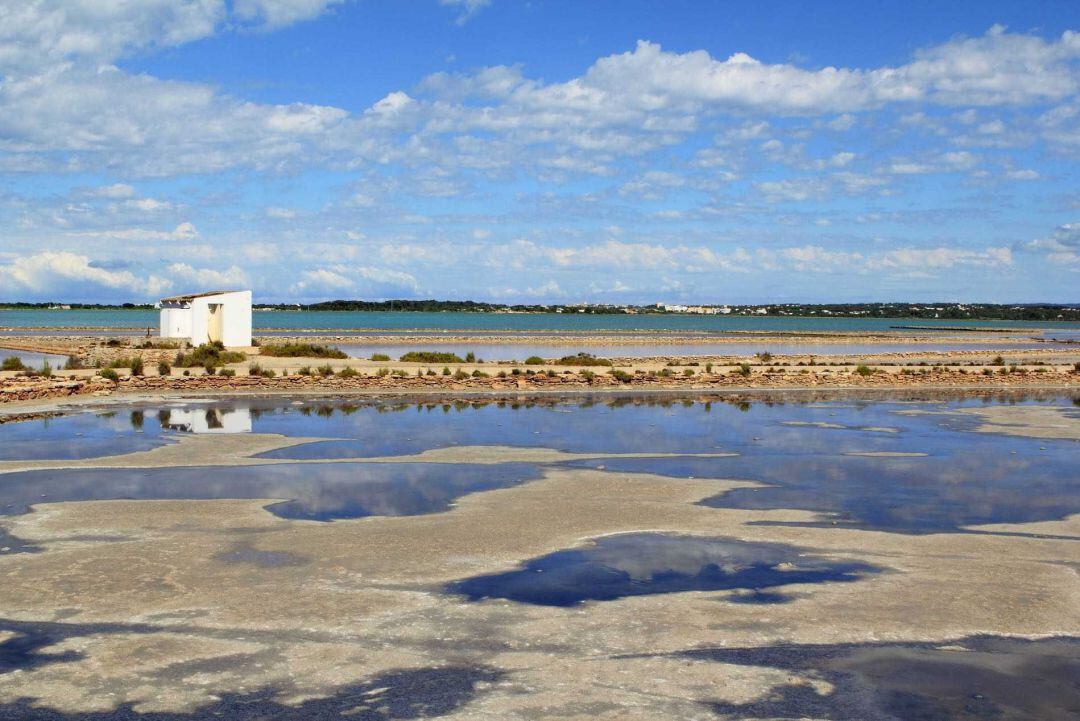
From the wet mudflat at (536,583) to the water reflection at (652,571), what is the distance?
42 millimetres

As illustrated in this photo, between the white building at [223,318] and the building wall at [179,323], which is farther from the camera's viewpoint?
the building wall at [179,323]

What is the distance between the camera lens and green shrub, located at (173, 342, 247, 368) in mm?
39406

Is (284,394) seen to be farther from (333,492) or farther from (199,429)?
(333,492)

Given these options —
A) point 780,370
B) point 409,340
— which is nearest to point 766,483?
point 780,370

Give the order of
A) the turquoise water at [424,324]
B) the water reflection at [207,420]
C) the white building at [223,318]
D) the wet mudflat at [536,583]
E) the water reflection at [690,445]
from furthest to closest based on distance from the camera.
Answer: the turquoise water at [424,324] → the white building at [223,318] → the water reflection at [207,420] → the water reflection at [690,445] → the wet mudflat at [536,583]

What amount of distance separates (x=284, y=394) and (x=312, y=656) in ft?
76.9

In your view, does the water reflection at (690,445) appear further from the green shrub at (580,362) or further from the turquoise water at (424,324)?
the turquoise water at (424,324)

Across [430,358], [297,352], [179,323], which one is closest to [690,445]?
[430,358]

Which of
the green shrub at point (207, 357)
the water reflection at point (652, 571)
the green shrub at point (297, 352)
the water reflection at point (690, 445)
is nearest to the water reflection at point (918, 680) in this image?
the water reflection at point (652, 571)

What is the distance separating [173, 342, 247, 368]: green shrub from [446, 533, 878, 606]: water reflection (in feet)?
98.6

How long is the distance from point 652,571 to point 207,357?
3327 centimetres

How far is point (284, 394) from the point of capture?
99.6 feet

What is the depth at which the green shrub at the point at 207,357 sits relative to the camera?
39.4m

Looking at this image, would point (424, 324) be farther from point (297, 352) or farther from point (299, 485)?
point (299, 485)
